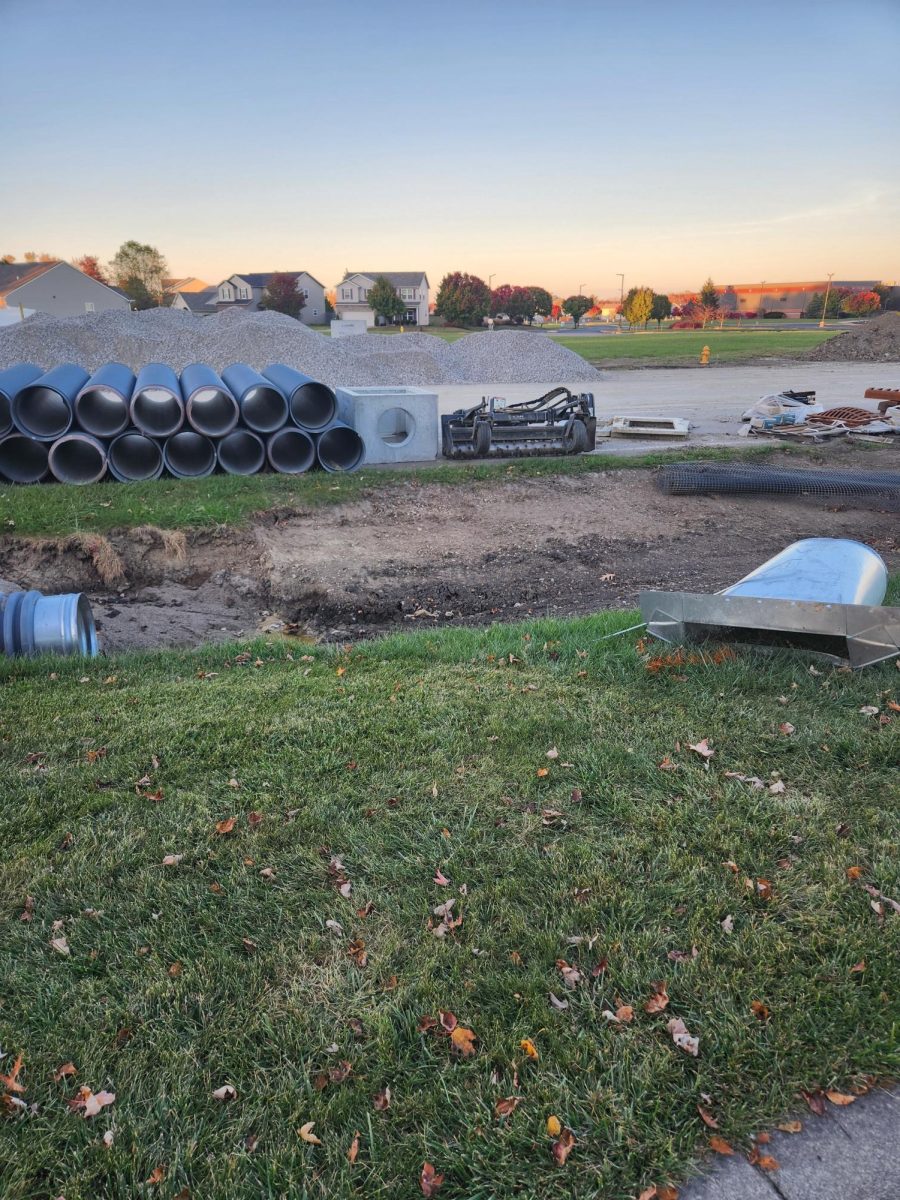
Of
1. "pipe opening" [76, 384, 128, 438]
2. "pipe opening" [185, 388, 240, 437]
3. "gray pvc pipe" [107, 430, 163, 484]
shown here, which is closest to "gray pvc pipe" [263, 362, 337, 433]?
"pipe opening" [185, 388, 240, 437]

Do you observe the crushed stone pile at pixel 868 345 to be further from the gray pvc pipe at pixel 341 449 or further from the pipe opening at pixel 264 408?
the pipe opening at pixel 264 408

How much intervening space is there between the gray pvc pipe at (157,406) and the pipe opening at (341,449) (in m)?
2.31

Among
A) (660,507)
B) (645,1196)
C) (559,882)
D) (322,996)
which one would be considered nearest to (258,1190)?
(322,996)

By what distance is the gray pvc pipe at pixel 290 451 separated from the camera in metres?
12.8

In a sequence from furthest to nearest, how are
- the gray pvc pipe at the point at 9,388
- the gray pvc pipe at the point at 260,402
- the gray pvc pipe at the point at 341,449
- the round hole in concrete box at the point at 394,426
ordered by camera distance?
A: 1. the round hole in concrete box at the point at 394,426
2. the gray pvc pipe at the point at 341,449
3. the gray pvc pipe at the point at 260,402
4. the gray pvc pipe at the point at 9,388

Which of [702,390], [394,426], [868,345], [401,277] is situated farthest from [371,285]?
[394,426]

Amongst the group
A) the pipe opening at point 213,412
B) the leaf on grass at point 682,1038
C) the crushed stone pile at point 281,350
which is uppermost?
the crushed stone pile at point 281,350

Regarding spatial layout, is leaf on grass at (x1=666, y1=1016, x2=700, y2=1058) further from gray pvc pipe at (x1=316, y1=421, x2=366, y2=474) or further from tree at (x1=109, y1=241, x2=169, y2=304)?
tree at (x1=109, y1=241, x2=169, y2=304)

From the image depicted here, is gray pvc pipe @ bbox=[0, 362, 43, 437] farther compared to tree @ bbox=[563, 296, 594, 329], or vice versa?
tree @ bbox=[563, 296, 594, 329]

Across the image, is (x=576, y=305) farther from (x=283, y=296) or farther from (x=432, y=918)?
(x=432, y=918)

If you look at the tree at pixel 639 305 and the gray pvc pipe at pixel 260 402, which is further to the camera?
the tree at pixel 639 305

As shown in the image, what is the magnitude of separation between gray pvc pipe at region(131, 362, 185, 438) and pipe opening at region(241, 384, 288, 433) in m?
1.01

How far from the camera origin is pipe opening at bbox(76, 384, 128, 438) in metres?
12.0

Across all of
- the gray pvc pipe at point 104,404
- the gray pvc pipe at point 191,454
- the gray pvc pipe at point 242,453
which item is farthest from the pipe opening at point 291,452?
the gray pvc pipe at point 104,404
